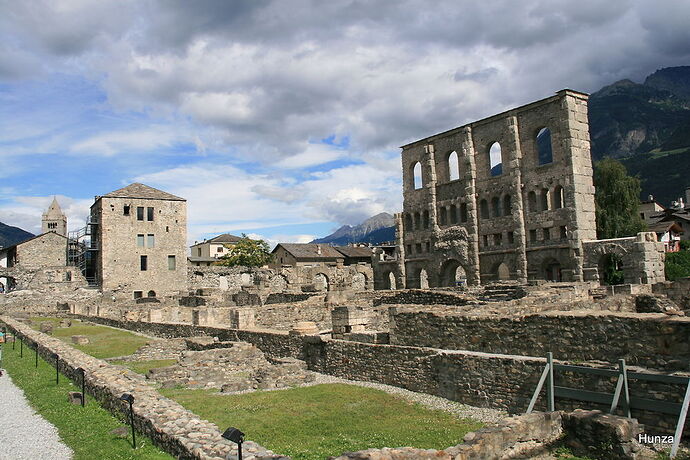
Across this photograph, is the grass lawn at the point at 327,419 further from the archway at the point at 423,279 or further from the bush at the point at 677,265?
the archway at the point at 423,279

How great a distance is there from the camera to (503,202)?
42.9m

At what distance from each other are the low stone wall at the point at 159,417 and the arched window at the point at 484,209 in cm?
3486

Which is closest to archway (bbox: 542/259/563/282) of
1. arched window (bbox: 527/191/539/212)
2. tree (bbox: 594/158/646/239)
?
arched window (bbox: 527/191/539/212)

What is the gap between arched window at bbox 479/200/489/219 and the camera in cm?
4456

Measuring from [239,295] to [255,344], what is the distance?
18748 millimetres

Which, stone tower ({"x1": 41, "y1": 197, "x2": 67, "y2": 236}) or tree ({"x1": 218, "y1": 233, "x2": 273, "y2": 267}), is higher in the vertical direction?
stone tower ({"x1": 41, "y1": 197, "x2": 67, "y2": 236})

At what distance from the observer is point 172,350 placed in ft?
72.8

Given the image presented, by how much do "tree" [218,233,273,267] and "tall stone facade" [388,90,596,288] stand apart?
111ft

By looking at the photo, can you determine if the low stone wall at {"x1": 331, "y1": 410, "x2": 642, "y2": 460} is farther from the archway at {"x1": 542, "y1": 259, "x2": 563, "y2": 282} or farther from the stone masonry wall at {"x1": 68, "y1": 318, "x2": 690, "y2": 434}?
the archway at {"x1": 542, "y1": 259, "x2": 563, "y2": 282}

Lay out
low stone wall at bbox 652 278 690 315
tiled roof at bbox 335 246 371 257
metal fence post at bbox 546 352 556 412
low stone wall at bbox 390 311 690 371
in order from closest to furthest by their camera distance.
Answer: low stone wall at bbox 390 311 690 371
metal fence post at bbox 546 352 556 412
low stone wall at bbox 652 278 690 315
tiled roof at bbox 335 246 371 257

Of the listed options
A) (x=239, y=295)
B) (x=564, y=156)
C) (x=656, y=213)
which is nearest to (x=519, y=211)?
(x=564, y=156)

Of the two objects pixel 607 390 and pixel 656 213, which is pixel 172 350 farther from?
pixel 656 213

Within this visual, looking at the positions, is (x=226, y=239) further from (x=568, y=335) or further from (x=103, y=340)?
(x=568, y=335)

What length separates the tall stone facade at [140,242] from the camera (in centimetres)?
5769
